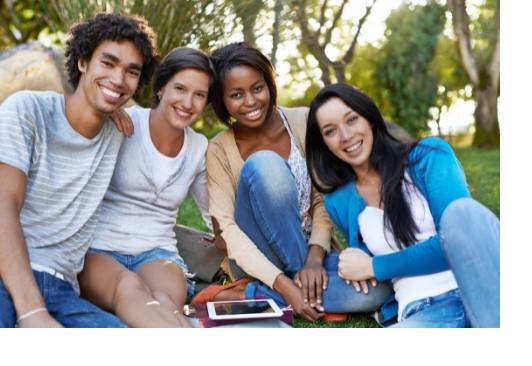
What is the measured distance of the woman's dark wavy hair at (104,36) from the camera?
248cm

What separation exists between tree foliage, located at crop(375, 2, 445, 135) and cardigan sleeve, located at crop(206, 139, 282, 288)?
14333 mm

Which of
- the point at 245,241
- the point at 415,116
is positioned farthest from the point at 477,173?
the point at 415,116

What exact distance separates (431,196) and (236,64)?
1077mm

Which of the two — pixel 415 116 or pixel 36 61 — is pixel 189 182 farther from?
pixel 415 116

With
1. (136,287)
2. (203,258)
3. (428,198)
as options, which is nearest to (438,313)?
(428,198)

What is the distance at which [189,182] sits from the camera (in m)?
2.85

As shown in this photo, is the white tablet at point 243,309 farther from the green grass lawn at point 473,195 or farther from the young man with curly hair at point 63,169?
the young man with curly hair at point 63,169

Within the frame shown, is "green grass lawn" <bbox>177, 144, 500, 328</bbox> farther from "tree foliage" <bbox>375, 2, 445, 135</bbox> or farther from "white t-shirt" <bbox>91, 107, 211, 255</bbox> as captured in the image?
"tree foliage" <bbox>375, 2, 445, 135</bbox>

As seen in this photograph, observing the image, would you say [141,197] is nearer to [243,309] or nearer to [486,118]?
[243,309]

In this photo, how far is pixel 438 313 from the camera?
7.18 feet

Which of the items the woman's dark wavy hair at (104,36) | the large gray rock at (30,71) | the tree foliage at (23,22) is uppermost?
the tree foliage at (23,22)

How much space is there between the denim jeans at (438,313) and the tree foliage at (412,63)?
14.8m

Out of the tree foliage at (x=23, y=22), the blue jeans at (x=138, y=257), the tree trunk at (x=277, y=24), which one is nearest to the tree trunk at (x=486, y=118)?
the tree trunk at (x=277, y=24)
